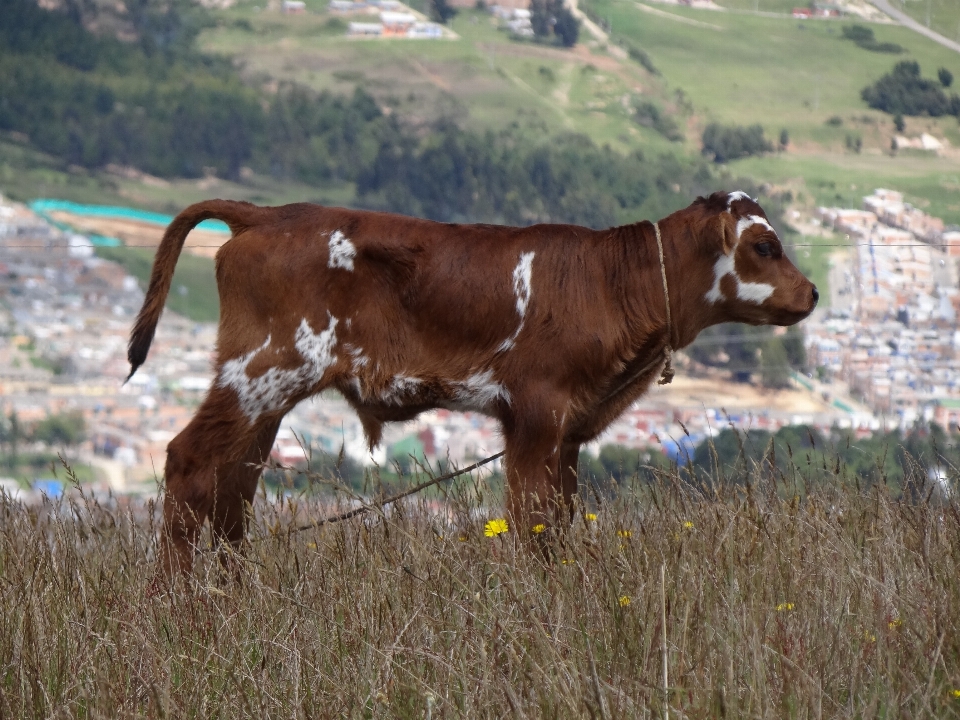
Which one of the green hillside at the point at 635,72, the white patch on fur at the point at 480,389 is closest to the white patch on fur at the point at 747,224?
the white patch on fur at the point at 480,389

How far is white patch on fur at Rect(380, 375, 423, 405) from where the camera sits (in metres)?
5.66

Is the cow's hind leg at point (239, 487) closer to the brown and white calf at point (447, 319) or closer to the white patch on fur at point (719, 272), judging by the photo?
the brown and white calf at point (447, 319)

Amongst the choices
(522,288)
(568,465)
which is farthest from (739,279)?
(568,465)

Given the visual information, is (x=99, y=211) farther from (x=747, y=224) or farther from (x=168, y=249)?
(x=747, y=224)

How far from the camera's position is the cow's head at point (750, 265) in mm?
5930

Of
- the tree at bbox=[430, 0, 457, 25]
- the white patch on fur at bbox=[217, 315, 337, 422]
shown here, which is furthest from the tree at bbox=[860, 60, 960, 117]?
the white patch on fur at bbox=[217, 315, 337, 422]

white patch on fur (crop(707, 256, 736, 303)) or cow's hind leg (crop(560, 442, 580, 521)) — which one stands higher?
white patch on fur (crop(707, 256, 736, 303))

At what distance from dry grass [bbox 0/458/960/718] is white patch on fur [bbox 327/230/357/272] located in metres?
1.19

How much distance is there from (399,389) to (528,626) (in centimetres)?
186

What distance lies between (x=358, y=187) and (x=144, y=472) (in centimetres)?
4153

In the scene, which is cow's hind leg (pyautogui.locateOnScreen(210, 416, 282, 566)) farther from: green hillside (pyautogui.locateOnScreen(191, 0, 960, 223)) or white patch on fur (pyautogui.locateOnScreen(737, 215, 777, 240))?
green hillside (pyautogui.locateOnScreen(191, 0, 960, 223))

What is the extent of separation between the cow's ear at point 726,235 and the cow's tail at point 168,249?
2149 mm

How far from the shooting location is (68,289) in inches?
4545

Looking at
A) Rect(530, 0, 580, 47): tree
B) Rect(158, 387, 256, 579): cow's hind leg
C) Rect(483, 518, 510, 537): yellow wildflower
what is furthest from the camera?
Rect(530, 0, 580, 47): tree
